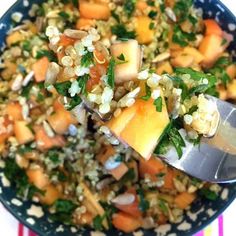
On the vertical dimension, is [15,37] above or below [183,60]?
above

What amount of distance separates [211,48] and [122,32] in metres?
0.23

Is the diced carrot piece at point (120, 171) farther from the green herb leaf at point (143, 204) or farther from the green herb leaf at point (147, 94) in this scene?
the green herb leaf at point (147, 94)

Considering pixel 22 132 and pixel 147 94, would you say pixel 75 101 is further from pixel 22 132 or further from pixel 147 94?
pixel 22 132

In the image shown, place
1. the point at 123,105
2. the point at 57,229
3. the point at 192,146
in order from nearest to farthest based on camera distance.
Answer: the point at 123,105 → the point at 192,146 → the point at 57,229

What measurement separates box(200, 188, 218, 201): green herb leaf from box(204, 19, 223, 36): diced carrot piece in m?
0.39

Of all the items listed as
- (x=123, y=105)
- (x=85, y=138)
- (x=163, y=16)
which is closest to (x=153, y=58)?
(x=163, y=16)

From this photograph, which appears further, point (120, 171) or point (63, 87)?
point (120, 171)

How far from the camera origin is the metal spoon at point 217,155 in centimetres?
143

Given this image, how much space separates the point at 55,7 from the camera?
1680mm

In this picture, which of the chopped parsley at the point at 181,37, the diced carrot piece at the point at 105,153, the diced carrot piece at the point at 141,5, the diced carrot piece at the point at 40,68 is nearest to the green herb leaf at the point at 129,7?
the diced carrot piece at the point at 141,5

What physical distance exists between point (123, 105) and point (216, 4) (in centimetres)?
55

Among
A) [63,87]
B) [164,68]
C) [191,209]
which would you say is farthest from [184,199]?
[63,87]

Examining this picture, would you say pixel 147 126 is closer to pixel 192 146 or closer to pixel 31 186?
pixel 192 146

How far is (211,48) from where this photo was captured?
65.0 inches
